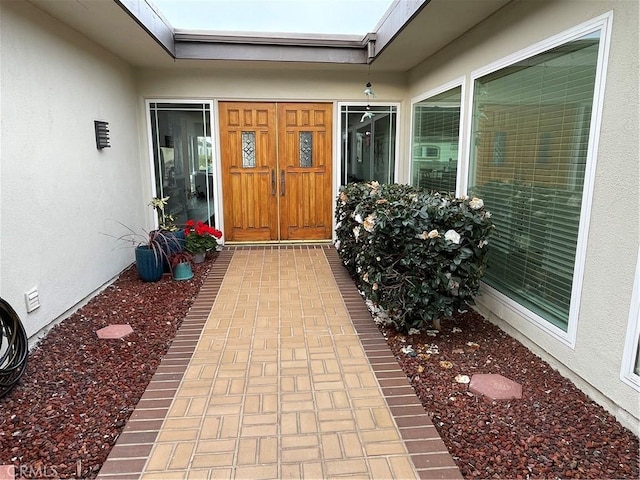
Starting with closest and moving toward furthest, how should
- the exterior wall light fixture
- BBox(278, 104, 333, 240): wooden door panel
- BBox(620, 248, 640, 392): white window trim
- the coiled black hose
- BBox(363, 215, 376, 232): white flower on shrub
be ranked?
1. BBox(620, 248, 640, 392): white window trim
2. the coiled black hose
3. BBox(363, 215, 376, 232): white flower on shrub
4. the exterior wall light fixture
5. BBox(278, 104, 333, 240): wooden door panel

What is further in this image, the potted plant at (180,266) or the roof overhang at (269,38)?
the potted plant at (180,266)

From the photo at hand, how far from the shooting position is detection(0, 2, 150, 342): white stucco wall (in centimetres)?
283

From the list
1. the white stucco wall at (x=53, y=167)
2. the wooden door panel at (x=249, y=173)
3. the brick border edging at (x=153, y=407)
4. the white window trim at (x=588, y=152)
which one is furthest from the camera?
the wooden door panel at (x=249, y=173)

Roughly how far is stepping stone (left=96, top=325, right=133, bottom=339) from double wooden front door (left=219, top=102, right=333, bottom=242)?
9.67 feet

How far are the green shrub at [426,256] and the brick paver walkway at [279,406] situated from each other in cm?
41

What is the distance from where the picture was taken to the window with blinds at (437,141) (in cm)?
429

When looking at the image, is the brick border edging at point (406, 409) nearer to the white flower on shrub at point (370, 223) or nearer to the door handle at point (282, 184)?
the white flower on shrub at point (370, 223)

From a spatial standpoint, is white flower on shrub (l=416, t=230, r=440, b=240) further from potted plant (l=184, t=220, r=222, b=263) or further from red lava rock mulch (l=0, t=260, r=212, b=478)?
potted plant (l=184, t=220, r=222, b=263)

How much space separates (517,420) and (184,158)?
5.30 meters

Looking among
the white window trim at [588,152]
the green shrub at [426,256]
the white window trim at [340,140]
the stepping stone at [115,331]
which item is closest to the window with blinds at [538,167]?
the white window trim at [588,152]

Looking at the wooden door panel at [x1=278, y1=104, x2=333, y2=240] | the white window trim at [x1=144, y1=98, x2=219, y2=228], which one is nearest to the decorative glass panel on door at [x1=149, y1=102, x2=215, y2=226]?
the white window trim at [x1=144, y1=98, x2=219, y2=228]

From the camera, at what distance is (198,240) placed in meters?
5.13

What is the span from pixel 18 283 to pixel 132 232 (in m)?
2.46

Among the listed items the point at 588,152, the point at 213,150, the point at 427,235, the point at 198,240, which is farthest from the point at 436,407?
the point at 213,150
